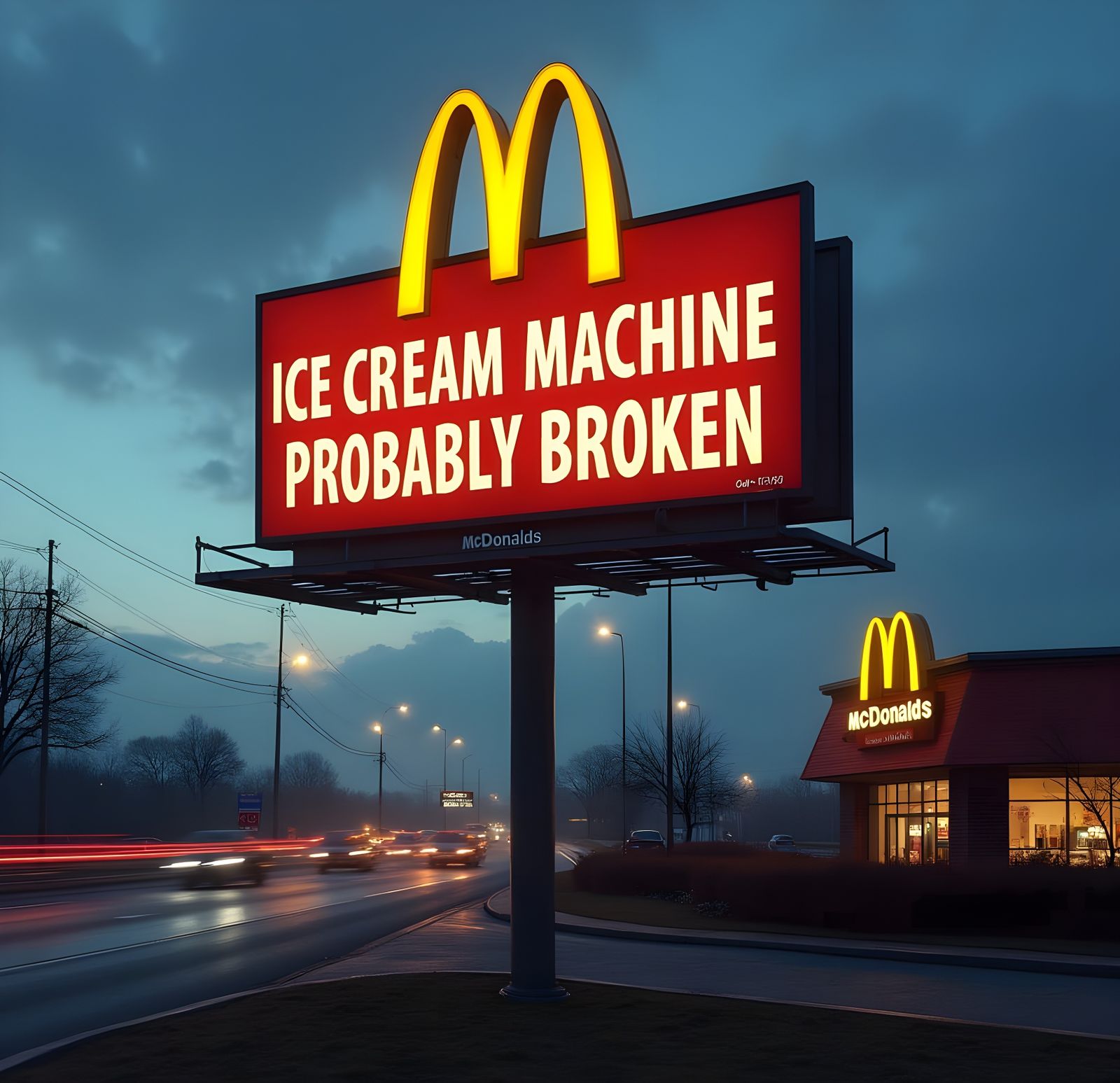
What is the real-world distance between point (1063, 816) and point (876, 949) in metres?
19.7

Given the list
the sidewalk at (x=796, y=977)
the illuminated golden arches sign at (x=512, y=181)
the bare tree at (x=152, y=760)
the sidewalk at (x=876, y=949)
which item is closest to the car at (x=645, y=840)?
the sidewalk at (x=876, y=949)

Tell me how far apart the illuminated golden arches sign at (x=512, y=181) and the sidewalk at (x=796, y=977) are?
7.64m

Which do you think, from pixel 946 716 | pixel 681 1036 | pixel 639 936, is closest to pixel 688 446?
pixel 681 1036

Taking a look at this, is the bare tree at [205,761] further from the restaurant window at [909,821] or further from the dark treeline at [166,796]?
the restaurant window at [909,821]

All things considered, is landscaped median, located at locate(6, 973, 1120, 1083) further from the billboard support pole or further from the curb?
the curb

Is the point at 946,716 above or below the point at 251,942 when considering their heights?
above

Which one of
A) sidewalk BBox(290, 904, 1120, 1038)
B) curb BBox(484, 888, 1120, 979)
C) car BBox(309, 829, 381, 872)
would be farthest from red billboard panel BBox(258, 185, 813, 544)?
car BBox(309, 829, 381, 872)

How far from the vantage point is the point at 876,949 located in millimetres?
19469

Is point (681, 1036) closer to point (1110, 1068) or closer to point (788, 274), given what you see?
point (1110, 1068)

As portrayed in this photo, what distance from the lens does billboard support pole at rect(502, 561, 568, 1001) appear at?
12.8m

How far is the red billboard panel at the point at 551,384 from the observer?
40.5ft

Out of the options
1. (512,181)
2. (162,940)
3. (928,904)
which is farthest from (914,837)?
(512,181)

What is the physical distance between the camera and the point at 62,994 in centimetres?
1457

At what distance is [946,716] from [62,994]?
1103 inches
